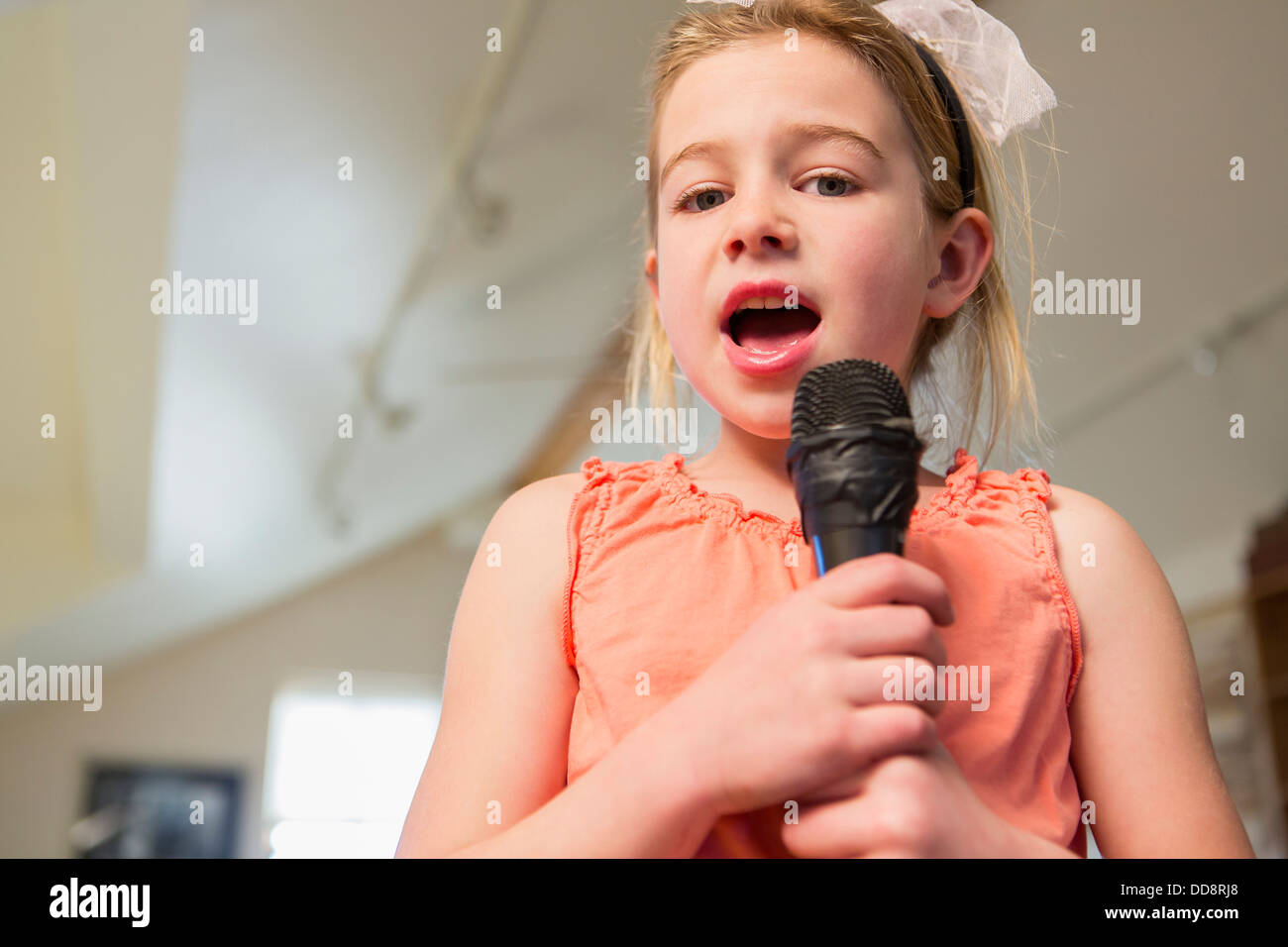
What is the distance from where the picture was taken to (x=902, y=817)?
0.45m

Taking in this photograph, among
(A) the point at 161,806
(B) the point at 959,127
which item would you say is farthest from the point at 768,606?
(A) the point at 161,806

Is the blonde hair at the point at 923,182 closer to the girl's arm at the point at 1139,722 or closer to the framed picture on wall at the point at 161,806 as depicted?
the girl's arm at the point at 1139,722

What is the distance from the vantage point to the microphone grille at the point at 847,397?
0.54m

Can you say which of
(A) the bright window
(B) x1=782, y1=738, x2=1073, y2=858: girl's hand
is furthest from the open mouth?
(A) the bright window

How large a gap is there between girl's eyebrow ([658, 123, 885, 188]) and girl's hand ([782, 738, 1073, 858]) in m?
0.42

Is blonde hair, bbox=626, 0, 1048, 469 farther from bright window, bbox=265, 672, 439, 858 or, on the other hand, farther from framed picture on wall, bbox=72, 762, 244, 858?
framed picture on wall, bbox=72, 762, 244, 858

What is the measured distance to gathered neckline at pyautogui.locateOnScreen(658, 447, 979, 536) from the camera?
73 centimetres

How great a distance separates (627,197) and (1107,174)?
1.24m

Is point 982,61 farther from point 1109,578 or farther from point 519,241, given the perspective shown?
point 519,241

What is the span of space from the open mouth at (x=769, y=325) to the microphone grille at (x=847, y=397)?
0.14 metres

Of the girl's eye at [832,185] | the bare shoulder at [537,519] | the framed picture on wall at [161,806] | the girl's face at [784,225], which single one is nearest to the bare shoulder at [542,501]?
the bare shoulder at [537,519]

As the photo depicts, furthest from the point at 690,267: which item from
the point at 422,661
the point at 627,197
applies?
the point at 422,661

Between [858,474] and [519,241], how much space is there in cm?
273
